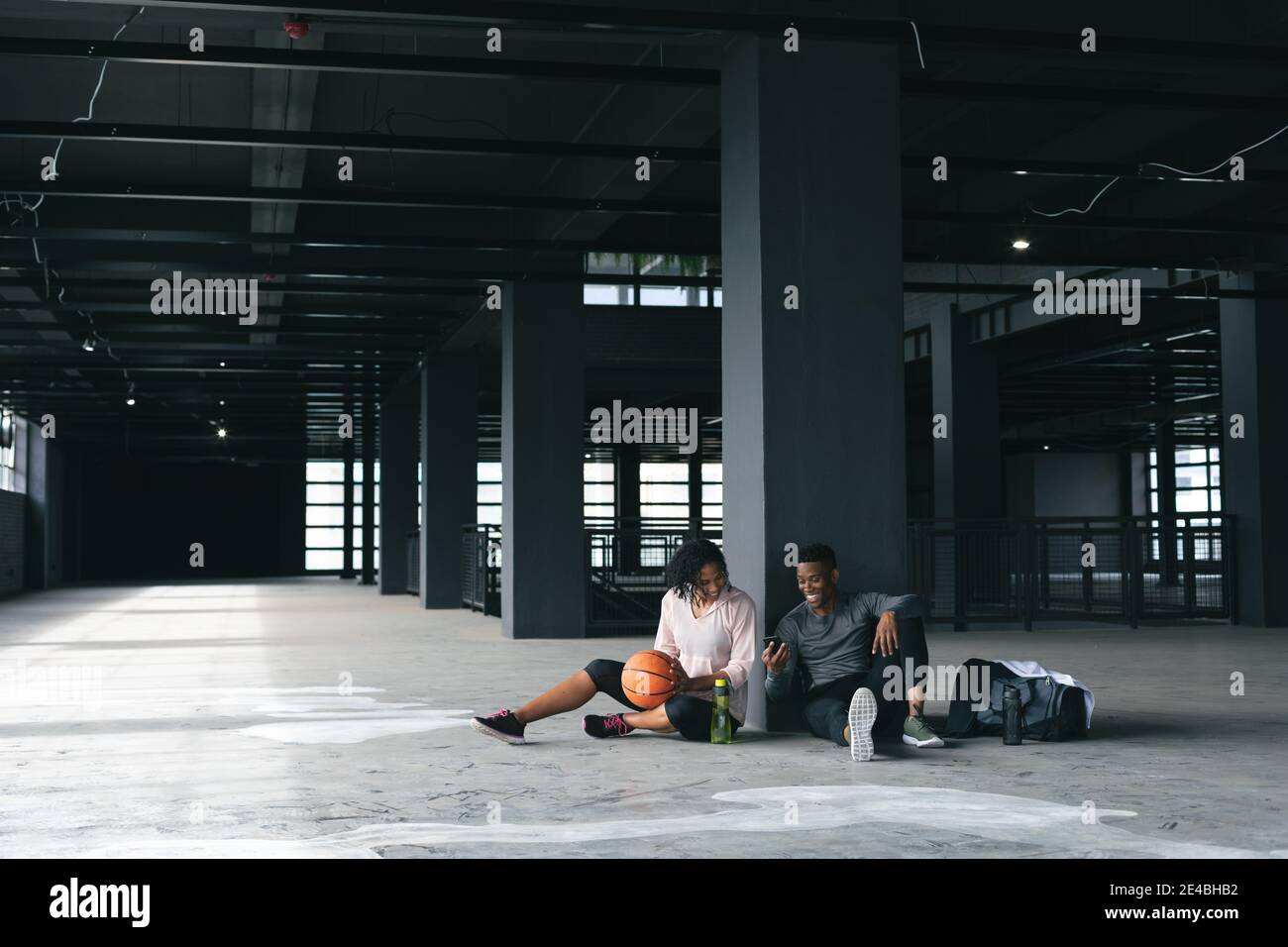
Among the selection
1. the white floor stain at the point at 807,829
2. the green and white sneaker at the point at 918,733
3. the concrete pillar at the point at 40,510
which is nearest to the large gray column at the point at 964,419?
the green and white sneaker at the point at 918,733

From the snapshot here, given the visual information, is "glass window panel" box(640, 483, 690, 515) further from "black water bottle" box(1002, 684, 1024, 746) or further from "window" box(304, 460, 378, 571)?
"black water bottle" box(1002, 684, 1024, 746)

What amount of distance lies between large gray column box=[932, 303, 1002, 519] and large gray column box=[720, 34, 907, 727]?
1474 centimetres

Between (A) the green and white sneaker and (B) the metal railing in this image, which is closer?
(A) the green and white sneaker

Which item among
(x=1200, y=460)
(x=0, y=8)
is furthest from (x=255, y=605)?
(x=1200, y=460)

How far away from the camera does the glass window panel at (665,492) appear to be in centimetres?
4959

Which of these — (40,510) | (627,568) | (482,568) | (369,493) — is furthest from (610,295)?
(40,510)

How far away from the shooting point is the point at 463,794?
655 centimetres

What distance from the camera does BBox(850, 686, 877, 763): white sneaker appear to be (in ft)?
24.6

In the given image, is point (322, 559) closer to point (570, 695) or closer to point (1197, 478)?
point (1197, 478)

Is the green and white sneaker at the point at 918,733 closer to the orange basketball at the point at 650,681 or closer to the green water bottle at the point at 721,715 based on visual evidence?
the green water bottle at the point at 721,715

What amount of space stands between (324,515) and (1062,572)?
1393 inches

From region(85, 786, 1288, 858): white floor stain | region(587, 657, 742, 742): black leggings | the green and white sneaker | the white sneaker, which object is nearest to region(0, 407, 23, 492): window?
region(587, 657, 742, 742): black leggings

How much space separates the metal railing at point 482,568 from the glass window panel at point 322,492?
25.3 m
